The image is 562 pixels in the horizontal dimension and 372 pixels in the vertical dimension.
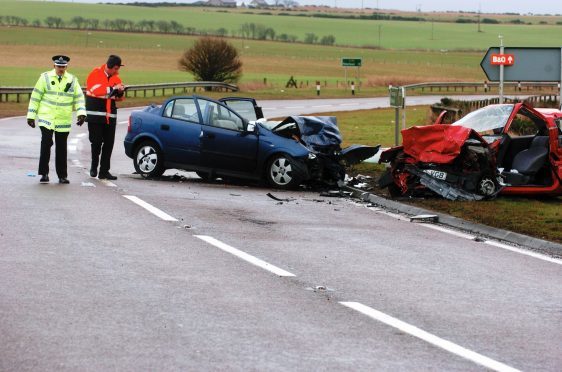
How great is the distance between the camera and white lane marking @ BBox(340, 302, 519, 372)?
752 cm

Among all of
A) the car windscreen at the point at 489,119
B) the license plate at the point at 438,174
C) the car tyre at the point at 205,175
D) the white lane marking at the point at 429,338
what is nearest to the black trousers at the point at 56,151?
the car tyre at the point at 205,175

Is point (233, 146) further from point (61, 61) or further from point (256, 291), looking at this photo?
point (256, 291)

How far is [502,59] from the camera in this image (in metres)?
24.6

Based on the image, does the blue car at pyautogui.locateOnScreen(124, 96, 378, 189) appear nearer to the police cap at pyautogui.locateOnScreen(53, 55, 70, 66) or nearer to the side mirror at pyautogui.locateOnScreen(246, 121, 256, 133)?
the side mirror at pyautogui.locateOnScreen(246, 121, 256, 133)

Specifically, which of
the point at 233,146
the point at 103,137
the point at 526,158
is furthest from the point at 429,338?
the point at 233,146

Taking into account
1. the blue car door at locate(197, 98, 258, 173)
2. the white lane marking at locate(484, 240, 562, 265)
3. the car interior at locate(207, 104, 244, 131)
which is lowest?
the white lane marking at locate(484, 240, 562, 265)

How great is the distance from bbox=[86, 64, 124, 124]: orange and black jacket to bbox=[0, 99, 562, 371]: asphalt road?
2759mm

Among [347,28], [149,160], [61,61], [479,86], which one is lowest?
[149,160]

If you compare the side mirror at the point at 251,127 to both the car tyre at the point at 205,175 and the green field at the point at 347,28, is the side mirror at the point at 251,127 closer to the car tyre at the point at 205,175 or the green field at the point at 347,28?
the car tyre at the point at 205,175

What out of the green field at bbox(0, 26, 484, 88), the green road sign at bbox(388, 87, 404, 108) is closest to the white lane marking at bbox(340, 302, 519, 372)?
the green road sign at bbox(388, 87, 404, 108)

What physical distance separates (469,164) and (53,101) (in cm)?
631

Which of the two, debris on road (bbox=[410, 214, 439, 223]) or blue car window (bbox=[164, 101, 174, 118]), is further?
blue car window (bbox=[164, 101, 174, 118])

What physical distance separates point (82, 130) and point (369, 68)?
82.9 meters

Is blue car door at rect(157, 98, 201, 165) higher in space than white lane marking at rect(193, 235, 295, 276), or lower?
higher
